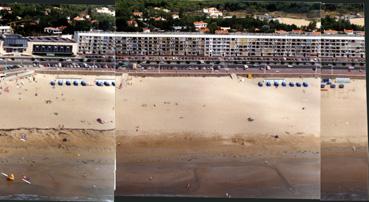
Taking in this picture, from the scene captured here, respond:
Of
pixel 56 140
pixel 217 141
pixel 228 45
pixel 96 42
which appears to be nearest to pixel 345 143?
pixel 217 141

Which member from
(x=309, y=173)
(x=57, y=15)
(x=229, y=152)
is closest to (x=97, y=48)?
(x=57, y=15)

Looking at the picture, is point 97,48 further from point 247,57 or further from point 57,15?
point 247,57

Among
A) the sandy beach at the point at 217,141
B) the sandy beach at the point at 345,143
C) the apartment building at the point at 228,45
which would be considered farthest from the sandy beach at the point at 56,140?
the sandy beach at the point at 345,143

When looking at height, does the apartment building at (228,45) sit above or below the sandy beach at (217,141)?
above

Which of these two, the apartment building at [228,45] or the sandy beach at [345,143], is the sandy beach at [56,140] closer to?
the apartment building at [228,45]

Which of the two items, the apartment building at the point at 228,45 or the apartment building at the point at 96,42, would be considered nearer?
the apartment building at the point at 96,42

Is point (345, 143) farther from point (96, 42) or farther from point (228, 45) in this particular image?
point (96, 42)
